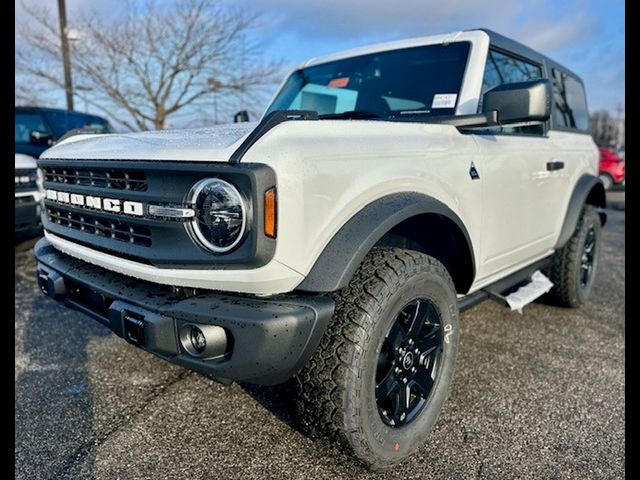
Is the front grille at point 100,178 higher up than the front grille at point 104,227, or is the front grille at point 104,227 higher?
the front grille at point 100,178

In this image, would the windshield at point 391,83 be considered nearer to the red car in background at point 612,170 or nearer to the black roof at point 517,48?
the black roof at point 517,48

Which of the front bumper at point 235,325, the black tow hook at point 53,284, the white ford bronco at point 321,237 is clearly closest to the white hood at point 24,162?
the white ford bronco at point 321,237

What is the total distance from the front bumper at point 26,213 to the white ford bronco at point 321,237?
313cm

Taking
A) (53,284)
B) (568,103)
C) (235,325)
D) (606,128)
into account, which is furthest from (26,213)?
(606,128)

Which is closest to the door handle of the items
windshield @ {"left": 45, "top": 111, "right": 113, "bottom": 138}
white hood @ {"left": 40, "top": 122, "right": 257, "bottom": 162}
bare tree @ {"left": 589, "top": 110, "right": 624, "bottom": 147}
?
white hood @ {"left": 40, "top": 122, "right": 257, "bottom": 162}

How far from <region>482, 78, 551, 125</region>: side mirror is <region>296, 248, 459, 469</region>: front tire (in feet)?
2.70

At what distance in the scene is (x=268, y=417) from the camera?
2.48 meters

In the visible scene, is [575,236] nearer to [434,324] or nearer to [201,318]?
[434,324]

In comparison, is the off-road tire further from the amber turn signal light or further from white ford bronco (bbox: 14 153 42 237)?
white ford bronco (bbox: 14 153 42 237)

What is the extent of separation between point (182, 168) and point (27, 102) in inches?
553

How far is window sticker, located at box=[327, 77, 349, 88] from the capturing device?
10.7 ft

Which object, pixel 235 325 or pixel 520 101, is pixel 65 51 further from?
pixel 235 325

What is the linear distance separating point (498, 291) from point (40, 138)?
6783 millimetres

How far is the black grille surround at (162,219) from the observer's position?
1.64 meters
